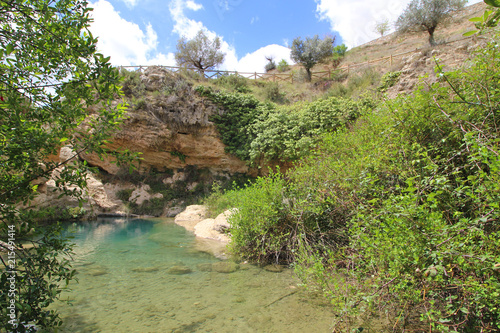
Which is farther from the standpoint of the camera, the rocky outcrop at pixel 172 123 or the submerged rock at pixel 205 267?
the rocky outcrop at pixel 172 123

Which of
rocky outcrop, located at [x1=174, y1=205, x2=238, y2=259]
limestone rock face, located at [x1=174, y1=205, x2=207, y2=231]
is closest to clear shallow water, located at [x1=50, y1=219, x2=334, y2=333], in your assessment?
rocky outcrop, located at [x1=174, y1=205, x2=238, y2=259]

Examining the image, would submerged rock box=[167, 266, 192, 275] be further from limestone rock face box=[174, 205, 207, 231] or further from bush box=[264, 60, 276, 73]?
bush box=[264, 60, 276, 73]

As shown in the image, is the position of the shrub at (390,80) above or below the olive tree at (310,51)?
below

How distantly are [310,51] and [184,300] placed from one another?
24521 mm

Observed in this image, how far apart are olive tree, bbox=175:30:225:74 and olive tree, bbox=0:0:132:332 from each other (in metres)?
24.3

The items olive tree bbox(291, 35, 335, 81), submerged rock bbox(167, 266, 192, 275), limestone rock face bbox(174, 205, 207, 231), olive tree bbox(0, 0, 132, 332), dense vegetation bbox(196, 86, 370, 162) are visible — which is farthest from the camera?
olive tree bbox(291, 35, 335, 81)

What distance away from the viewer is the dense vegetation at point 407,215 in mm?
2449

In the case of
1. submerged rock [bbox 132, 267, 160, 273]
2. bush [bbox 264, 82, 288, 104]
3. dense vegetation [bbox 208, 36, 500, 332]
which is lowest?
submerged rock [bbox 132, 267, 160, 273]

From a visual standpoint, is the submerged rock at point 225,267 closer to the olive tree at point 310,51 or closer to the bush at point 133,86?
the bush at point 133,86

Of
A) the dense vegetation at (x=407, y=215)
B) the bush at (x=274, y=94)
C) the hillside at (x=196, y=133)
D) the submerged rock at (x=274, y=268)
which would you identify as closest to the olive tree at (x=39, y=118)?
the dense vegetation at (x=407, y=215)

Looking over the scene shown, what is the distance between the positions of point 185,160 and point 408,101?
1741cm

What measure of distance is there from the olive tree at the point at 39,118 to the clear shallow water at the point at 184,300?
4.85 ft

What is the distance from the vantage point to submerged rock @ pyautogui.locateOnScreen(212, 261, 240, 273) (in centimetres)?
593

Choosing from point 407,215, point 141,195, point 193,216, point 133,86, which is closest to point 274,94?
point 133,86
